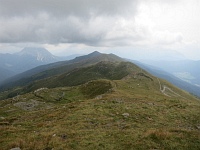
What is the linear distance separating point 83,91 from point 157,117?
2375 inches

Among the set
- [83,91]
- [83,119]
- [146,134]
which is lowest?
[83,91]

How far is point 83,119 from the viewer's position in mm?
28141

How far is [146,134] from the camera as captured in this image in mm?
19672

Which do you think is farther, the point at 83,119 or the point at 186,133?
the point at 83,119

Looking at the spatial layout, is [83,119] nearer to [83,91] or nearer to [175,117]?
[175,117]

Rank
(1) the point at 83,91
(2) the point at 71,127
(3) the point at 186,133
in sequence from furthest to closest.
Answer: (1) the point at 83,91, (2) the point at 71,127, (3) the point at 186,133

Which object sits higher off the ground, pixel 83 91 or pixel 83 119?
pixel 83 119

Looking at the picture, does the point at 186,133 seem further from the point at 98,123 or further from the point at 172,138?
the point at 98,123

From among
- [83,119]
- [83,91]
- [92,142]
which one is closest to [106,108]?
[83,119]

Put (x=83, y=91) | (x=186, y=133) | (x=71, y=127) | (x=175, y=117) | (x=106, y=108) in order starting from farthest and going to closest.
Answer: (x=83, y=91)
(x=106, y=108)
(x=175, y=117)
(x=71, y=127)
(x=186, y=133)

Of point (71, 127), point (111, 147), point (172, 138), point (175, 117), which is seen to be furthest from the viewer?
point (175, 117)

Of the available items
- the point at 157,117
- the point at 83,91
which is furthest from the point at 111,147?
the point at 83,91

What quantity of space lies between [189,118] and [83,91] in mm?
60946

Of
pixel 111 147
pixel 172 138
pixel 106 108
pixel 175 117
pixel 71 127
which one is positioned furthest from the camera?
pixel 106 108
